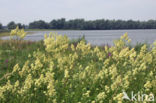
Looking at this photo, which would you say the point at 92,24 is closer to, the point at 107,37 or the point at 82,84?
the point at 107,37

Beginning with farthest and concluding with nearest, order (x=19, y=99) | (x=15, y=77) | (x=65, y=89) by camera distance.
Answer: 1. (x=15, y=77)
2. (x=65, y=89)
3. (x=19, y=99)

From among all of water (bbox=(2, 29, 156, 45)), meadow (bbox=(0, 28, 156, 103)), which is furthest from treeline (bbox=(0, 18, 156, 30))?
meadow (bbox=(0, 28, 156, 103))

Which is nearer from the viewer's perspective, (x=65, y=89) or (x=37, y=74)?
(x=65, y=89)

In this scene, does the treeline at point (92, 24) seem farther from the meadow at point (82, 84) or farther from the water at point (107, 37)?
the meadow at point (82, 84)

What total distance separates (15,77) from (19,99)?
81.3 inches

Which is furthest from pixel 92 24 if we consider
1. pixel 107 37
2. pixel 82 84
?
pixel 82 84

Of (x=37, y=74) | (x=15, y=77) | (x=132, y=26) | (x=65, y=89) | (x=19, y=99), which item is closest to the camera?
(x=19, y=99)

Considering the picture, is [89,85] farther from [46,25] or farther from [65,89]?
[46,25]

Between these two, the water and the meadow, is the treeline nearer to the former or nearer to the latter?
the water

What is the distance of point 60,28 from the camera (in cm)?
6575

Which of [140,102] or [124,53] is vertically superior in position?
[124,53]

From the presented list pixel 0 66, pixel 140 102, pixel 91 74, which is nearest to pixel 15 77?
pixel 0 66

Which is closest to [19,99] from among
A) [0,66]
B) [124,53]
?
[124,53]

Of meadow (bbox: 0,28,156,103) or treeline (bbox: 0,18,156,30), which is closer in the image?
meadow (bbox: 0,28,156,103)
